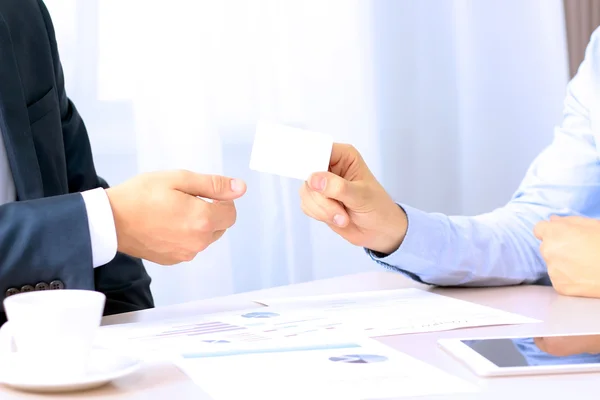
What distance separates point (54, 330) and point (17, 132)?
652mm

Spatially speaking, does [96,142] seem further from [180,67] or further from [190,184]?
[190,184]

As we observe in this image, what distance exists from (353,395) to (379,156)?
178cm

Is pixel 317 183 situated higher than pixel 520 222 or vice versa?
pixel 317 183

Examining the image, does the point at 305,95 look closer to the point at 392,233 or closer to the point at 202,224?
the point at 392,233

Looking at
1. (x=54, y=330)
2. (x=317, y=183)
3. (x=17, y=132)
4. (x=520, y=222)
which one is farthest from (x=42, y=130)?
(x=520, y=222)

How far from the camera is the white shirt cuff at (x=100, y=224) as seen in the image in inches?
36.1

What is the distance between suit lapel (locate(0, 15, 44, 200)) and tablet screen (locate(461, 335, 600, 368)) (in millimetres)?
724

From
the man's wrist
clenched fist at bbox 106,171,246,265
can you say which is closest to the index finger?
clenched fist at bbox 106,171,246,265

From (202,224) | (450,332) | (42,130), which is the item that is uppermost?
(42,130)

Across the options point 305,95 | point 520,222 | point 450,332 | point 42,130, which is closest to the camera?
point 450,332

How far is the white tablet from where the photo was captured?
0.66 m

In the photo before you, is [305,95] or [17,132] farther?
[305,95]

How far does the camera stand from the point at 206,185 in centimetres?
95

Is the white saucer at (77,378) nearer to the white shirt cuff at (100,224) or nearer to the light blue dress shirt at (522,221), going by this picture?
the white shirt cuff at (100,224)
